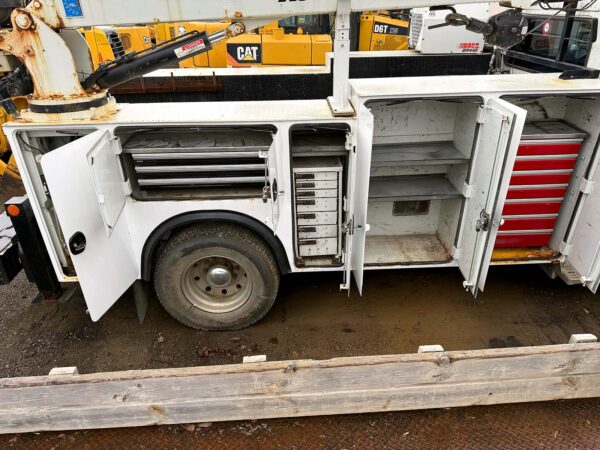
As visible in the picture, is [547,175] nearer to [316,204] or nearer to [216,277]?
[316,204]

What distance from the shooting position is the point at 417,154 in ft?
11.8

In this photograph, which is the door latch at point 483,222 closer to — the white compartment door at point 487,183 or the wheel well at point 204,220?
the white compartment door at point 487,183

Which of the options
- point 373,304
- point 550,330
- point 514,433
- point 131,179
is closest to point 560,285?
point 550,330

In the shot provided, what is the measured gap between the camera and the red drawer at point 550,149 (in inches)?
132

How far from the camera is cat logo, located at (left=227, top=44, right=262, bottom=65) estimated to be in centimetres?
854

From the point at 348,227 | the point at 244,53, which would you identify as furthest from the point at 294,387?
the point at 244,53

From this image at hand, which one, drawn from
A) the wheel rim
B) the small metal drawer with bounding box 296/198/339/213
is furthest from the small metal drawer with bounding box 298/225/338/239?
the wheel rim

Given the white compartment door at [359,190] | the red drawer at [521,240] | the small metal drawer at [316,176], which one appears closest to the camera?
the white compartment door at [359,190]

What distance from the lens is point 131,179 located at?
319cm

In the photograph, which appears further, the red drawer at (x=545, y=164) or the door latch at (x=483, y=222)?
the red drawer at (x=545, y=164)

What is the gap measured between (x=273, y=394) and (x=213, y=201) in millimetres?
1422

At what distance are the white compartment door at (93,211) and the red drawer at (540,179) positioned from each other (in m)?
3.00

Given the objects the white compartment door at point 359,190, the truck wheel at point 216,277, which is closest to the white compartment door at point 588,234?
the white compartment door at point 359,190

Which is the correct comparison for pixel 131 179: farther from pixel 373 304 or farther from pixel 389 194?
pixel 373 304
